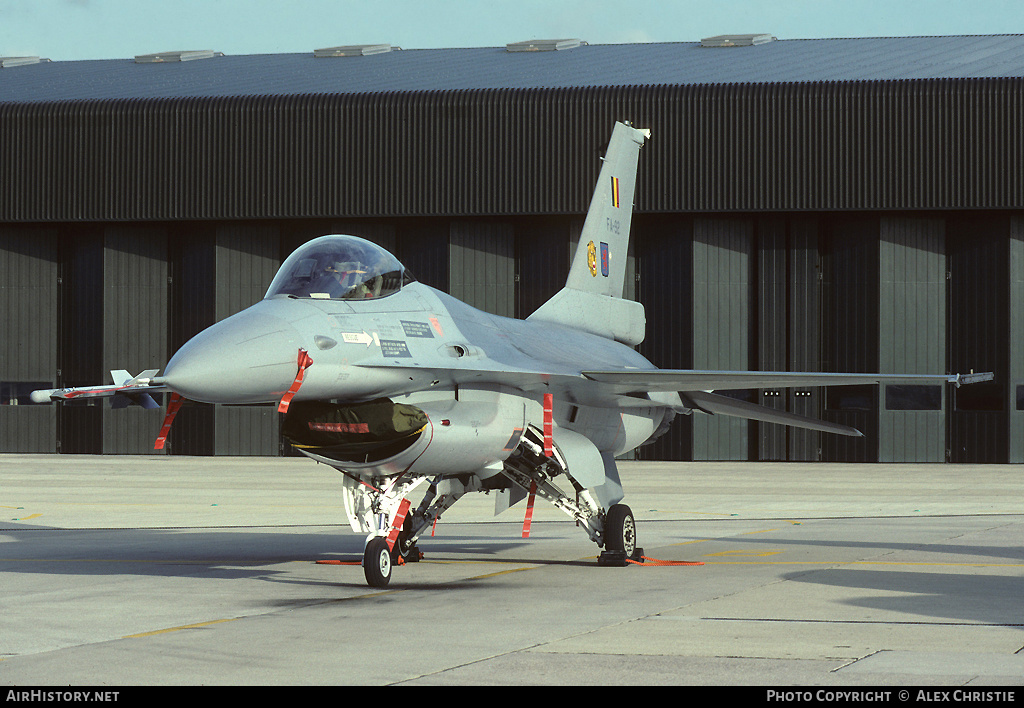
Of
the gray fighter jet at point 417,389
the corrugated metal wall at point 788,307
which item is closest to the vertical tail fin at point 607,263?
the gray fighter jet at point 417,389

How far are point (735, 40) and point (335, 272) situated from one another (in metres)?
38.8

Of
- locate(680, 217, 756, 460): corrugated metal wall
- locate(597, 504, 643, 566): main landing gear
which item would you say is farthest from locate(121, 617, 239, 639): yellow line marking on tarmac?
locate(680, 217, 756, 460): corrugated metal wall

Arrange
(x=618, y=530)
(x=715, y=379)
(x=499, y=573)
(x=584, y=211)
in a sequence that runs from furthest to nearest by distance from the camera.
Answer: (x=584, y=211) < (x=618, y=530) < (x=499, y=573) < (x=715, y=379)

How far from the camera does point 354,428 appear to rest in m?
13.7

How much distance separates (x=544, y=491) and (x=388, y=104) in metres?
28.7

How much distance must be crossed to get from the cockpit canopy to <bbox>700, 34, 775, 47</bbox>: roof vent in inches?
1486

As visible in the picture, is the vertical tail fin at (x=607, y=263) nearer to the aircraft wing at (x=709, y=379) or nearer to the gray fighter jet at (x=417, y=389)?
the gray fighter jet at (x=417, y=389)

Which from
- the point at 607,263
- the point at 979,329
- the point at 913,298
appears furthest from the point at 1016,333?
the point at 607,263

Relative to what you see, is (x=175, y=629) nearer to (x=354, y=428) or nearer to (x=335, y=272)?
(x=354, y=428)

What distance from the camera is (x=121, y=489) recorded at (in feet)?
108

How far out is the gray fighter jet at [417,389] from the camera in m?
12.4

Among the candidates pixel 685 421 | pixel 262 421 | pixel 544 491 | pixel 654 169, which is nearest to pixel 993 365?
pixel 685 421

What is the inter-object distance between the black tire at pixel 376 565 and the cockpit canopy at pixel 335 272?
286 cm

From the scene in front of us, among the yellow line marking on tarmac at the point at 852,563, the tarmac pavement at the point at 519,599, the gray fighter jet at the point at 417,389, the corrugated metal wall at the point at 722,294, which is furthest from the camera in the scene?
the corrugated metal wall at the point at 722,294
